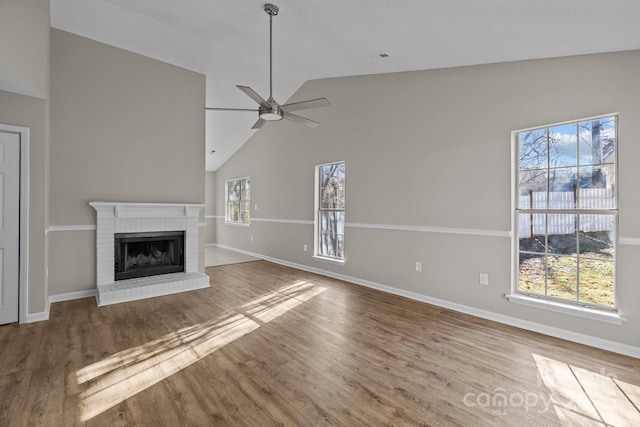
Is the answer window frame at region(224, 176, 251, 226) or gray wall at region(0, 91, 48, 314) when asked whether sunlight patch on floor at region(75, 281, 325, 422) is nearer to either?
gray wall at region(0, 91, 48, 314)

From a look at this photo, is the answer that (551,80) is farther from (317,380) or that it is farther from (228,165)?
(228,165)

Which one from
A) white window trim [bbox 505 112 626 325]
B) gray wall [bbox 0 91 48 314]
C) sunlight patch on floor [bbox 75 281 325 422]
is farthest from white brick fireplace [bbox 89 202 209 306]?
white window trim [bbox 505 112 626 325]

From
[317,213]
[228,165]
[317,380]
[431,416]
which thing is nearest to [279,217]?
[317,213]

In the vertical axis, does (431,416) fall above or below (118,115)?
below

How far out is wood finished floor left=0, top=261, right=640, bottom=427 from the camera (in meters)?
1.92

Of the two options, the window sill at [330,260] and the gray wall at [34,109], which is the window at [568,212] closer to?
the window sill at [330,260]

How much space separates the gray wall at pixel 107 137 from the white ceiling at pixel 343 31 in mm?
299

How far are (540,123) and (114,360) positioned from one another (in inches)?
184

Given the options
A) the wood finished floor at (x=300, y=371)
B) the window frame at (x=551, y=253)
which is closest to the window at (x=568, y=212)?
the window frame at (x=551, y=253)

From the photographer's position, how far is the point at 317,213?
6.09 m

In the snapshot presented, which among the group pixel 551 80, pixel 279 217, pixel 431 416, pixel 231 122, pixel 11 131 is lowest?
pixel 431 416

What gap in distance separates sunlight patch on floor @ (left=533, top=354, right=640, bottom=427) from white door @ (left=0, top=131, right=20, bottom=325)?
5049 millimetres

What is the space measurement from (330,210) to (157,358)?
380cm

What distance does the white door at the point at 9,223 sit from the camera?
3227 millimetres
